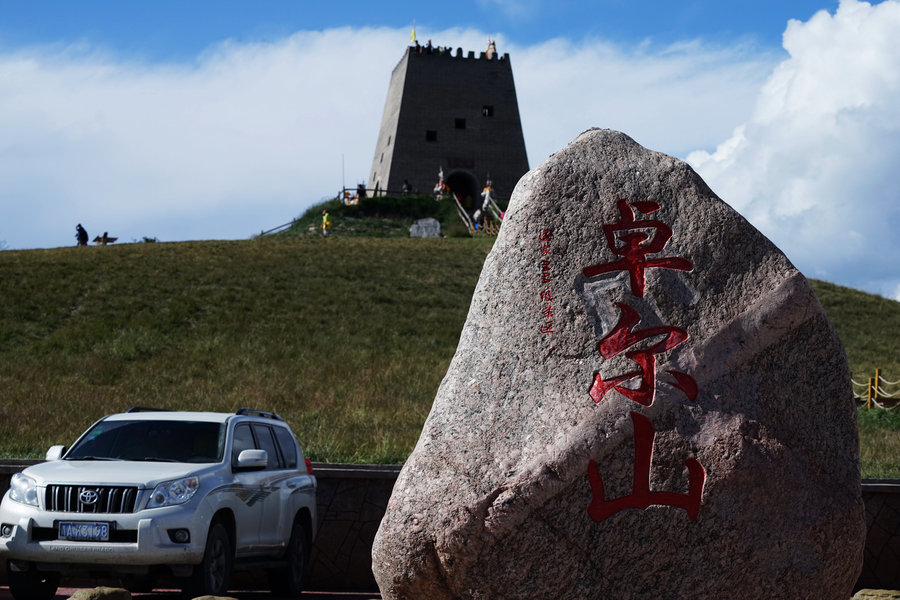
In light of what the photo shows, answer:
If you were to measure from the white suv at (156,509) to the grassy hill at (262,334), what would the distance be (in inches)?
199

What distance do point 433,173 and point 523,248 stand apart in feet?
167

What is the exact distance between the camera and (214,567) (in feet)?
27.7

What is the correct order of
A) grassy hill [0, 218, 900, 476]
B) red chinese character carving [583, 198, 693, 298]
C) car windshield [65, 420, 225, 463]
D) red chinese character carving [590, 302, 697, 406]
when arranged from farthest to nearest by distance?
grassy hill [0, 218, 900, 476] < car windshield [65, 420, 225, 463] < red chinese character carving [583, 198, 693, 298] < red chinese character carving [590, 302, 697, 406]

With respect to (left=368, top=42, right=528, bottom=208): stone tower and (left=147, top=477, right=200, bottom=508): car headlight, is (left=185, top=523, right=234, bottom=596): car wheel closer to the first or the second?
(left=147, top=477, right=200, bottom=508): car headlight

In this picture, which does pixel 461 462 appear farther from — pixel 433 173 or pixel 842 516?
pixel 433 173

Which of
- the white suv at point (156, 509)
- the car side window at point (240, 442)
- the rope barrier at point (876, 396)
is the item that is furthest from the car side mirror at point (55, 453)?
the rope barrier at point (876, 396)

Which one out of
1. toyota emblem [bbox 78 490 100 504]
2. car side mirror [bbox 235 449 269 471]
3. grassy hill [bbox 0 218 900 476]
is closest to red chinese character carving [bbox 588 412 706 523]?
car side mirror [bbox 235 449 269 471]

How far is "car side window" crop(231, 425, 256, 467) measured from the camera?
9.18 metres

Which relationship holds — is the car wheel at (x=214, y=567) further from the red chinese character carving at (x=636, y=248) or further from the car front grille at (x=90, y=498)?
the red chinese character carving at (x=636, y=248)

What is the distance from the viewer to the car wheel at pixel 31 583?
27.3 feet

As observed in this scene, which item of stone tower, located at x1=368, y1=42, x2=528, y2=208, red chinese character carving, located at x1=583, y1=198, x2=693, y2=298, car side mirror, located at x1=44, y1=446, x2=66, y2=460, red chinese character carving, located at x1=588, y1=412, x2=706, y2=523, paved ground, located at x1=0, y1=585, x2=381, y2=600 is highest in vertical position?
stone tower, located at x1=368, y1=42, x2=528, y2=208

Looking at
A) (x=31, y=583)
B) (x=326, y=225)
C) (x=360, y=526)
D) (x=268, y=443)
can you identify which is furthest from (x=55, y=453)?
(x=326, y=225)

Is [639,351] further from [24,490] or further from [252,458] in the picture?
[24,490]

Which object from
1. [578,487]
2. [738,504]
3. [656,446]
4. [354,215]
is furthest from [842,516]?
[354,215]
